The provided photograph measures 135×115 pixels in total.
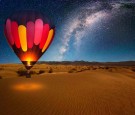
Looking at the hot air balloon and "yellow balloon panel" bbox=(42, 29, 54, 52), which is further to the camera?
"yellow balloon panel" bbox=(42, 29, 54, 52)

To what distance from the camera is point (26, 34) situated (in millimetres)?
17062

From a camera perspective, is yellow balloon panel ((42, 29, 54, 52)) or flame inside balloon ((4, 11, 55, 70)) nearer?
flame inside balloon ((4, 11, 55, 70))

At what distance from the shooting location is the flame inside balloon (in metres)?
16.9

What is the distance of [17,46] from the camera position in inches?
676

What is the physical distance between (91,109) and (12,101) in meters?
3.86

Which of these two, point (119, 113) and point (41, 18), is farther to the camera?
point (41, 18)

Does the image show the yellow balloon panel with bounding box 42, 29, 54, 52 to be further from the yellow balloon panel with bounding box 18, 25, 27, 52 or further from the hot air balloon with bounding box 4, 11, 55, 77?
the yellow balloon panel with bounding box 18, 25, 27, 52

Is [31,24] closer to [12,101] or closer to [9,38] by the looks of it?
[9,38]

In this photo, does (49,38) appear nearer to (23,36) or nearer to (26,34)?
(26,34)

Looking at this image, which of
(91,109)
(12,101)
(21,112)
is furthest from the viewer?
(12,101)

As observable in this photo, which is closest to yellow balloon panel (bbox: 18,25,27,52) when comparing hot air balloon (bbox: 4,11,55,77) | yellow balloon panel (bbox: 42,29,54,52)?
hot air balloon (bbox: 4,11,55,77)

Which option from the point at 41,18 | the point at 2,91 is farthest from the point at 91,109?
the point at 41,18

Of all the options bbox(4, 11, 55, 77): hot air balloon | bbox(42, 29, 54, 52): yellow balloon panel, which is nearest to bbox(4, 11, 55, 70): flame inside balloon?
bbox(4, 11, 55, 77): hot air balloon

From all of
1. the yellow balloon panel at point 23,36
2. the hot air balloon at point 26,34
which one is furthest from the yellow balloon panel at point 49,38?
the yellow balloon panel at point 23,36
